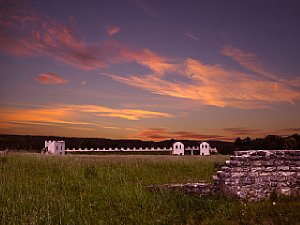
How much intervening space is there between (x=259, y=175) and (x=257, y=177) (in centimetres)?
10

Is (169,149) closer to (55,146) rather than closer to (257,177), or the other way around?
(55,146)

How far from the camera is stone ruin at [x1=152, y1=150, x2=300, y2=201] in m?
12.5

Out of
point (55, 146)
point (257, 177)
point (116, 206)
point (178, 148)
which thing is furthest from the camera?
point (178, 148)

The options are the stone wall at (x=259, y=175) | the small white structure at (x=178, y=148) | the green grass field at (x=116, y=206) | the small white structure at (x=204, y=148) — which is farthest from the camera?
the small white structure at (x=204, y=148)

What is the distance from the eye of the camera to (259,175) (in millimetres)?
12594

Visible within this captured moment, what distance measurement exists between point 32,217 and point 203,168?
13015 millimetres

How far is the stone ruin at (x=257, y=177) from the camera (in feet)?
41.0

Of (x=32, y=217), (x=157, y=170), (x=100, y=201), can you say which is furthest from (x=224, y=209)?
(x=157, y=170)

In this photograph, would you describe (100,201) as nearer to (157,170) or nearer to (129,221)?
(129,221)

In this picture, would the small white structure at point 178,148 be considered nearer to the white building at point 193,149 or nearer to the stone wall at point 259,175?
the white building at point 193,149

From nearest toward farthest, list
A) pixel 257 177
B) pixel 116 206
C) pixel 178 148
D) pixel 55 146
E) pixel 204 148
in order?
pixel 116 206 < pixel 257 177 < pixel 55 146 < pixel 178 148 < pixel 204 148

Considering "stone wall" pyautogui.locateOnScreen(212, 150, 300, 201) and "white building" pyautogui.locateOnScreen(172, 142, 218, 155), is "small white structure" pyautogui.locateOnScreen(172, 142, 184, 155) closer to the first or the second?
"white building" pyautogui.locateOnScreen(172, 142, 218, 155)

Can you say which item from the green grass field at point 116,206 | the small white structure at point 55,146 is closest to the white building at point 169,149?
the small white structure at point 55,146

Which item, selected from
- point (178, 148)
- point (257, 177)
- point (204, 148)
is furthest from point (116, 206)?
point (204, 148)
